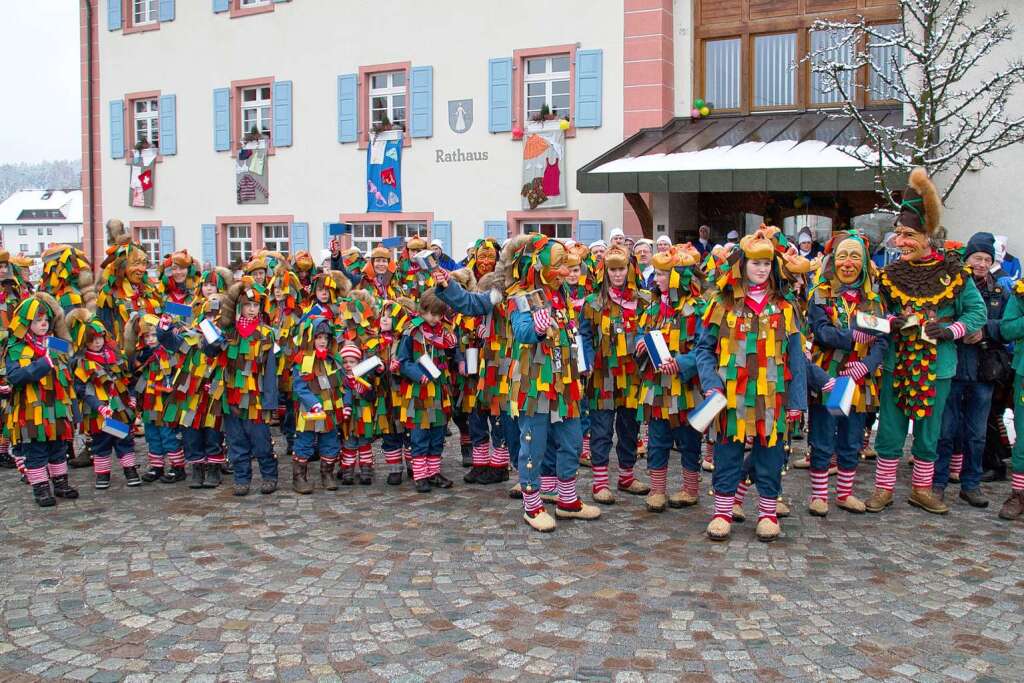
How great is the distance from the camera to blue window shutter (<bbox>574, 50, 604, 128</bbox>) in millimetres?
16609

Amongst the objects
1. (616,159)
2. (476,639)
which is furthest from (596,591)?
(616,159)

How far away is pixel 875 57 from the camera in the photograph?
1498cm

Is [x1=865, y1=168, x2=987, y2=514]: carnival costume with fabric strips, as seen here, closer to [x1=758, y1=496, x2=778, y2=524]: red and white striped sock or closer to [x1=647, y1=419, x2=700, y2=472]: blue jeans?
[x1=758, y1=496, x2=778, y2=524]: red and white striped sock

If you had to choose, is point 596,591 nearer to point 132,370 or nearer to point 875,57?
point 132,370

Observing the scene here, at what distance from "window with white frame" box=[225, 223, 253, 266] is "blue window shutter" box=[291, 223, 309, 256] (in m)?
1.31

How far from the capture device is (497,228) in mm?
17812

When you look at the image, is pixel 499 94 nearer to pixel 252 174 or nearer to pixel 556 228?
pixel 556 228

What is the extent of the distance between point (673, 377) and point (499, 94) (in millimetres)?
11989

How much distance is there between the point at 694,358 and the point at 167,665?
3.52m

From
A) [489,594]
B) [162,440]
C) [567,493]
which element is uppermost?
[162,440]

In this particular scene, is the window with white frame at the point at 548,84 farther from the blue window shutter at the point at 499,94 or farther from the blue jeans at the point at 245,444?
the blue jeans at the point at 245,444

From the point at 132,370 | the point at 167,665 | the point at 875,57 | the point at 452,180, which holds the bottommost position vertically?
the point at 167,665

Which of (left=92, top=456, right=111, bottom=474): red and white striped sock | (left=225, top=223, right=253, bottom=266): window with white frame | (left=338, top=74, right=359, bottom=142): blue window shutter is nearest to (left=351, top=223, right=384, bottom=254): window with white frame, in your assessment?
(left=338, top=74, right=359, bottom=142): blue window shutter

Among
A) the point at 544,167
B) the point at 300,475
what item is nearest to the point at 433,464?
the point at 300,475
